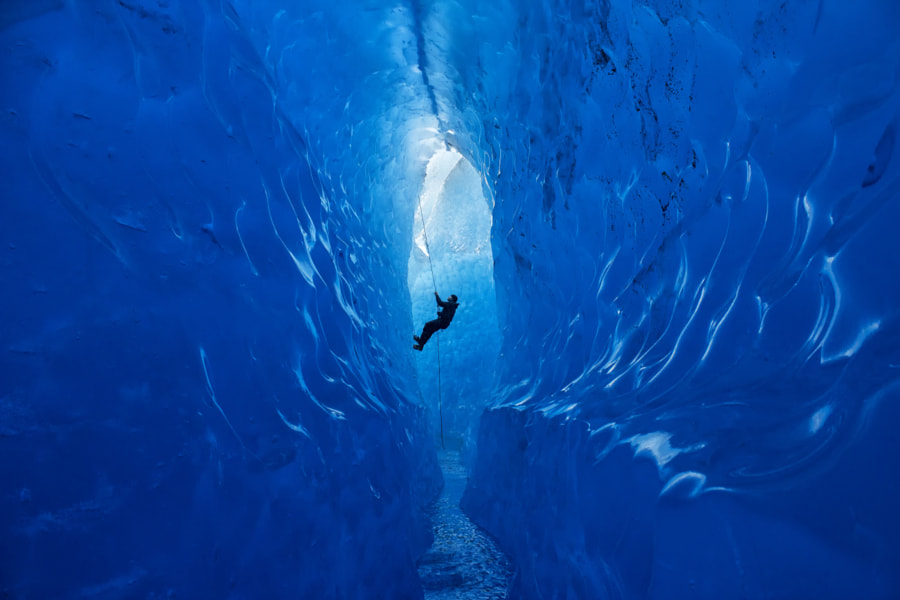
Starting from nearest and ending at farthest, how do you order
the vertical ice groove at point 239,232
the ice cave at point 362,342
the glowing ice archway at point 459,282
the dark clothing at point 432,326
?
the ice cave at point 362,342 → the vertical ice groove at point 239,232 → the dark clothing at point 432,326 → the glowing ice archway at point 459,282

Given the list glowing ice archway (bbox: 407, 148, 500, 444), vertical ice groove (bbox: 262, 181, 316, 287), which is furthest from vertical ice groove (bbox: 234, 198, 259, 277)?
glowing ice archway (bbox: 407, 148, 500, 444)

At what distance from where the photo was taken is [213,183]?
240 centimetres

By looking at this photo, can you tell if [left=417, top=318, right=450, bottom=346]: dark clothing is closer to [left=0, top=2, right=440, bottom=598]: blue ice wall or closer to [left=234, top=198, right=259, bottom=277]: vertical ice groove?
[left=0, top=2, right=440, bottom=598]: blue ice wall

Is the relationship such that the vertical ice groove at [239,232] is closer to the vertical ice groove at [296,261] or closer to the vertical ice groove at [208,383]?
the vertical ice groove at [296,261]

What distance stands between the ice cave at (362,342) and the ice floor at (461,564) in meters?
0.13

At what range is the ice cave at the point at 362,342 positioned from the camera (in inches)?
58.2

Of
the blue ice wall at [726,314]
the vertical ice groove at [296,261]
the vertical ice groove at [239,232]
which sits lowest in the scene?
the blue ice wall at [726,314]

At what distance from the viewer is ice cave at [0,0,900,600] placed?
1.48 m

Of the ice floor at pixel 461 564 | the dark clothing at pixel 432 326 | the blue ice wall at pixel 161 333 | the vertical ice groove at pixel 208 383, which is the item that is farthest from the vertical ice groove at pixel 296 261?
the dark clothing at pixel 432 326

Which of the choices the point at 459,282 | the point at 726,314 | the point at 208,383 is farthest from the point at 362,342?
the point at 459,282

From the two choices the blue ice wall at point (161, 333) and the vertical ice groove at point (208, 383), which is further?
the vertical ice groove at point (208, 383)

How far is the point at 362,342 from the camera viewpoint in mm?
4406

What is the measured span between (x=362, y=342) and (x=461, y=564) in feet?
7.73

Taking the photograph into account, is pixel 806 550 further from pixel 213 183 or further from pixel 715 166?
pixel 213 183
